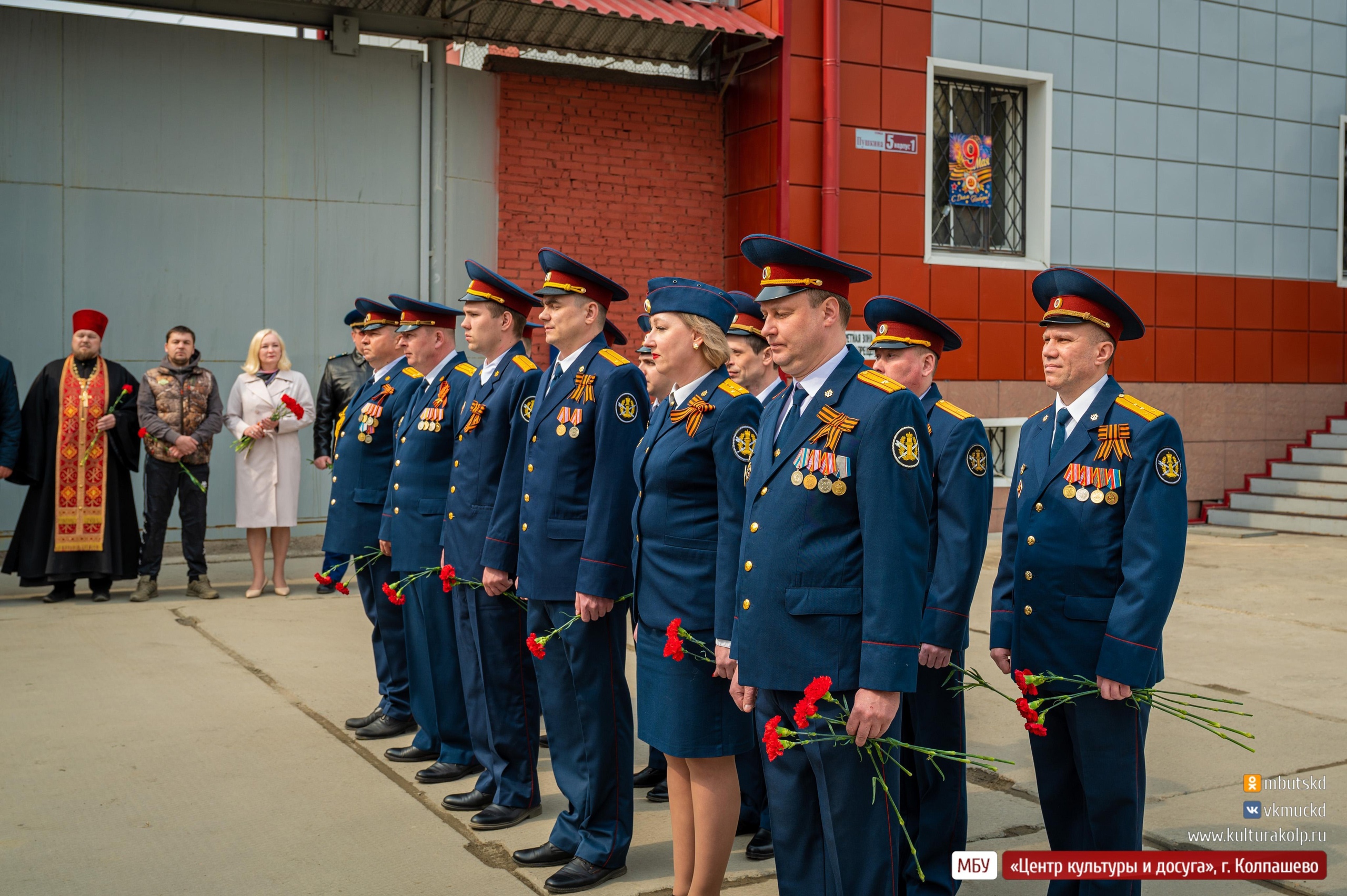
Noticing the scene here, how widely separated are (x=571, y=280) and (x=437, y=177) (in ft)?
24.5

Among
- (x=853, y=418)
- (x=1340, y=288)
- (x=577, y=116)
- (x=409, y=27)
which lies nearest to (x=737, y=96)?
(x=577, y=116)

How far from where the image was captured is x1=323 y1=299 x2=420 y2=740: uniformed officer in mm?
5395

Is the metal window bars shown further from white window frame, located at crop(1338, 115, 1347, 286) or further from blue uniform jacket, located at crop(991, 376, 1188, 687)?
blue uniform jacket, located at crop(991, 376, 1188, 687)

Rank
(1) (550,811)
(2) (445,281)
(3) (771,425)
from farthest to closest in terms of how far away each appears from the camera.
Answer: (2) (445,281) → (1) (550,811) → (3) (771,425)

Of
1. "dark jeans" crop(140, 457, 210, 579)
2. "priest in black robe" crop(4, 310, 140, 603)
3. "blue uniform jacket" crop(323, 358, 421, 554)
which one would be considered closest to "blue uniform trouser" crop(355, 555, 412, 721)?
"blue uniform jacket" crop(323, 358, 421, 554)

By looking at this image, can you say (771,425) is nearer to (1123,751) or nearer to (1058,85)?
(1123,751)

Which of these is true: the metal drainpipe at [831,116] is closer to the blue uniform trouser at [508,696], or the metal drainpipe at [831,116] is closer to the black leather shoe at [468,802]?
the blue uniform trouser at [508,696]

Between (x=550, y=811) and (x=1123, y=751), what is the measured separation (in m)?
2.18

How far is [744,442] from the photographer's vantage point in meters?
3.39

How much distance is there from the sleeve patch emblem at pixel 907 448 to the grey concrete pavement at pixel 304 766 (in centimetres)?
165

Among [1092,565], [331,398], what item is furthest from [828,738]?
[331,398]

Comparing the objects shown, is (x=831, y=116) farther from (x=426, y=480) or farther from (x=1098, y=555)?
(x=1098, y=555)

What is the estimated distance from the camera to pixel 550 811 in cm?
444

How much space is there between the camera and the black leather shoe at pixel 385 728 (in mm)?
5305
